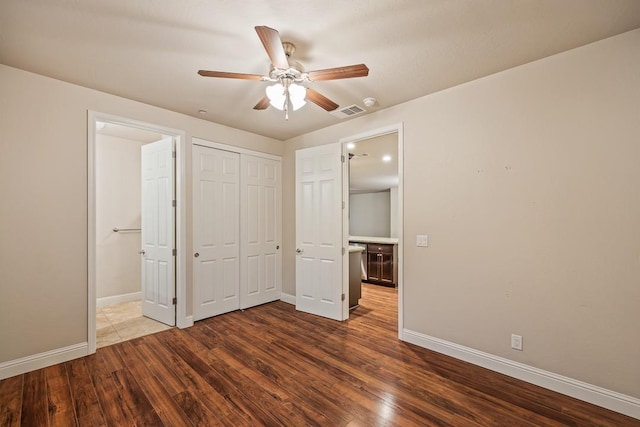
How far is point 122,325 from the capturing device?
3658 millimetres

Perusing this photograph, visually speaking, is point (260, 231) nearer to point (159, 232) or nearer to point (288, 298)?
point (288, 298)

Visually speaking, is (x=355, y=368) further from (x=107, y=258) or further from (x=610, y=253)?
(x=107, y=258)

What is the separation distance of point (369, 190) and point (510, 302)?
285 inches

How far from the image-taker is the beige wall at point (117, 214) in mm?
4586

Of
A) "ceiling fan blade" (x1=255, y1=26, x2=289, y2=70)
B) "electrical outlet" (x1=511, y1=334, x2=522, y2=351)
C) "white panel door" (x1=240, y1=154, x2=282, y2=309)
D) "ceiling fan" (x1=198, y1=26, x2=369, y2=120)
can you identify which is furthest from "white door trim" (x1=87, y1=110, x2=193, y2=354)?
"electrical outlet" (x1=511, y1=334, x2=522, y2=351)

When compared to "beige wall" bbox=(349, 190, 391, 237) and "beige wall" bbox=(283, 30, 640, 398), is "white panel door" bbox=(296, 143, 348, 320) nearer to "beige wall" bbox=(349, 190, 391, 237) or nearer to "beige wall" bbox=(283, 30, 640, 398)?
"beige wall" bbox=(283, 30, 640, 398)

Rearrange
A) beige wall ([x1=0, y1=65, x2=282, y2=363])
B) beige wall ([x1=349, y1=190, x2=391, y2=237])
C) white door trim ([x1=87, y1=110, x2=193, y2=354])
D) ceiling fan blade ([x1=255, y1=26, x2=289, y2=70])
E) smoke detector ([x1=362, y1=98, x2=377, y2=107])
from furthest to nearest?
beige wall ([x1=349, y1=190, x2=391, y2=237]) < smoke detector ([x1=362, y1=98, x2=377, y2=107]) < white door trim ([x1=87, y1=110, x2=193, y2=354]) < beige wall ([x1=0, y1=65, x2=282, y2=363]) < ceiling fan blade ([x1=255, y1=26, x2=289, y2=70])

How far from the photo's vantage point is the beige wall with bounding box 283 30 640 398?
80.7 inches

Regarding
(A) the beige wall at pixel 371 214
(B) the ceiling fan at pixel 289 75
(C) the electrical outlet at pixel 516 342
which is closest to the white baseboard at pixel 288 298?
(C) the electrical outlet at pixel 516 342

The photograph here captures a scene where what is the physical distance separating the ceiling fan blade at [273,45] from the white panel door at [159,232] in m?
2.39

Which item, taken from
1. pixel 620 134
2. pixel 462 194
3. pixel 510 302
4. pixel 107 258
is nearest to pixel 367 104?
pixel 462 194

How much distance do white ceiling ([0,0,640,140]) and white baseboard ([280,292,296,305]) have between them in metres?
3.13

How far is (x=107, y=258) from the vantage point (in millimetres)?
4637

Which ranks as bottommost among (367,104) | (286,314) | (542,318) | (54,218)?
(286,314)
